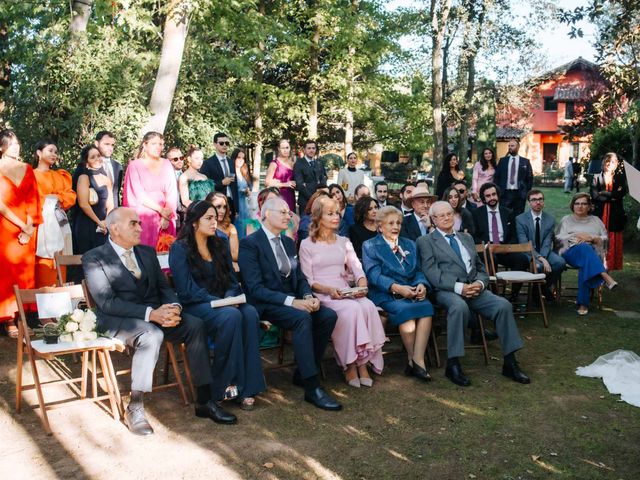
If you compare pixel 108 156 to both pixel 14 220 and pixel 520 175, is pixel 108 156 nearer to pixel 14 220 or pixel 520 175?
pixel 14 220

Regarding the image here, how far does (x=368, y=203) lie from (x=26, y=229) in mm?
3509

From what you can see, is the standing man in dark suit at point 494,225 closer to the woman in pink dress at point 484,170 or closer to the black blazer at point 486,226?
the black blazer at point 486,226

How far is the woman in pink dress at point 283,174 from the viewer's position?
10266 mm

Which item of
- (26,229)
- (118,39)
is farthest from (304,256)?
(118,39)

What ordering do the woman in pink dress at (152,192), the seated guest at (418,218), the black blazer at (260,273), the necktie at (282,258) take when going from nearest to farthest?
the black blazer at (260,273) < the necktie at (282,258) < the woman in pink dress at (152,192) < the seated guest at (418,218)

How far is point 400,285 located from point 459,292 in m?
0.55

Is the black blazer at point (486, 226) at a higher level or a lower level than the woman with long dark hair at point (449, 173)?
lower

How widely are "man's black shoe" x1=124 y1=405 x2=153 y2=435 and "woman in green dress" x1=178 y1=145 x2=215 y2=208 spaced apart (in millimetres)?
4167

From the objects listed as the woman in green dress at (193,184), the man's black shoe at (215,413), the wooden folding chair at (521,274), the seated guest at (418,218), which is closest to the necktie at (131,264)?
the man's black shoe at (215,413)

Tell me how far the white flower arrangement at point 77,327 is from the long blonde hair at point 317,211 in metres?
2.10

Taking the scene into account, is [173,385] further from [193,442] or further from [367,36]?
[367,36]

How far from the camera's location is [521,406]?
529 cm

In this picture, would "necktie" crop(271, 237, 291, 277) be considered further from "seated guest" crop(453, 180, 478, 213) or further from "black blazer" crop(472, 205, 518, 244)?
"black blazer" crop(472, 205, 518, 244)

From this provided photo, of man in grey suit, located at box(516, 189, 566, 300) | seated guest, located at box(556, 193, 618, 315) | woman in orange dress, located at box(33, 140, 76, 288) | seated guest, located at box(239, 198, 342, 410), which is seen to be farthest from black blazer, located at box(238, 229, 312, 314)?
seated guest, located at box(556, 193, 618, 315)
